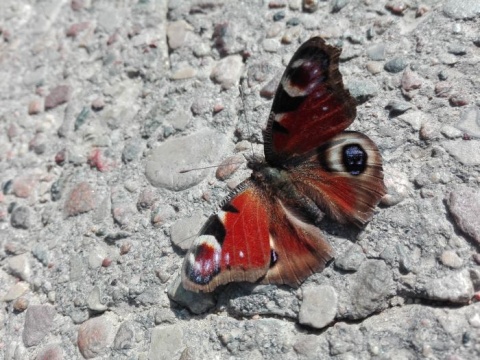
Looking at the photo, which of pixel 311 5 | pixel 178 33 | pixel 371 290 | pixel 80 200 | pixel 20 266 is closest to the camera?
pixel 371 290

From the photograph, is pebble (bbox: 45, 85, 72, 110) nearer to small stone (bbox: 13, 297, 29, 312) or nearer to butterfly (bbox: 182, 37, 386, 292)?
small stone (bbox: 13, 297, 29, 312)

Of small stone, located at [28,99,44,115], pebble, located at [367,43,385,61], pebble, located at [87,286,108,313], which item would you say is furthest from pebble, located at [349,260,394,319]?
small stone, located at [28,99,44,115]

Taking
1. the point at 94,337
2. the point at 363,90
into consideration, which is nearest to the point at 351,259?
the point at 363,90

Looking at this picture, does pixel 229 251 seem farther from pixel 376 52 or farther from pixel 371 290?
pixel 376 52

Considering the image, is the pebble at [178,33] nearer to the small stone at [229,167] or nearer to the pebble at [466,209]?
the small stone at [229,167]

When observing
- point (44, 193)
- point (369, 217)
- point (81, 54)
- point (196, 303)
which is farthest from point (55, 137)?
point (369, 217)

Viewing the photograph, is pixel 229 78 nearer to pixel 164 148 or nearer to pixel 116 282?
pixel 164 148
